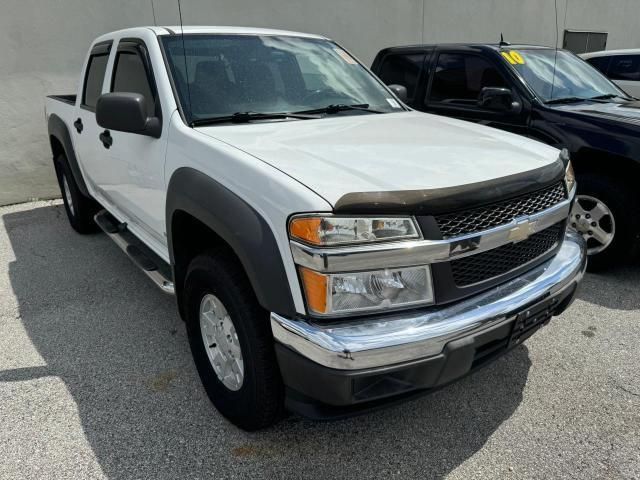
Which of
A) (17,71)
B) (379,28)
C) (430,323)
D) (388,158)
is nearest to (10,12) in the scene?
(17,71)

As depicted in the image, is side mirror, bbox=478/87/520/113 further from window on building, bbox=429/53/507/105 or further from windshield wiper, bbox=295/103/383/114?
windshield wiper, bbox=295/103/383/114

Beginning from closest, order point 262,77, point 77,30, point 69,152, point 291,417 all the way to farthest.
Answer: point 291,417
point 262,77
point 69,152
point 77,30

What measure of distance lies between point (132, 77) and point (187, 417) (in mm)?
2113

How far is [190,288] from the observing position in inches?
96.9

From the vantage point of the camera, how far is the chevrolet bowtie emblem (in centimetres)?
203

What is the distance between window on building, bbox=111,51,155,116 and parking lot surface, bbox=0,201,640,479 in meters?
1.49

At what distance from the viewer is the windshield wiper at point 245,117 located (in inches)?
102

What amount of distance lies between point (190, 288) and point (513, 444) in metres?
1.67

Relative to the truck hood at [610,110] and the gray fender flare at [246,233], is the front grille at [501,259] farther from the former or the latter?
the truck hood at [610,110]

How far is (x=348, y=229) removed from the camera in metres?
1.73

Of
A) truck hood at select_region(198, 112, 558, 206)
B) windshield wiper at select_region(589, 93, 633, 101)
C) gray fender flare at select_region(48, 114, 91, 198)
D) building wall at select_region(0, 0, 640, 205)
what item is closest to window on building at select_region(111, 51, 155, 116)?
truck hood at select_region(198, 112, 558, 206)

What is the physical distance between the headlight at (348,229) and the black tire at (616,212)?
279 centimetres

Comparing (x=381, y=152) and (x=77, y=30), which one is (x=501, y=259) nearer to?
(x=381, y=152)

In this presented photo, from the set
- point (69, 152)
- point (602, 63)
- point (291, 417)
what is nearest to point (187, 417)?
point (291, 417)
